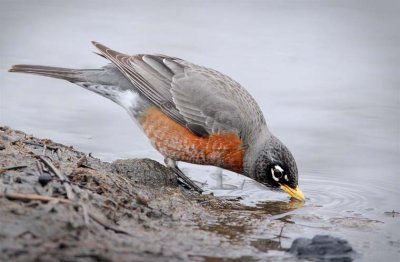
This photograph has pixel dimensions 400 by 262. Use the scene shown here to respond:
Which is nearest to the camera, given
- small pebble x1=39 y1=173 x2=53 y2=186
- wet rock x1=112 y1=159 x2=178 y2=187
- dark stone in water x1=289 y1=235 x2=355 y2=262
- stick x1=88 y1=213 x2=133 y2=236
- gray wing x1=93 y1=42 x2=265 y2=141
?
stick x1=88 y1=213 x2=133 y2=236

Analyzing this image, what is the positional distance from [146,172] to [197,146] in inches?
38.0

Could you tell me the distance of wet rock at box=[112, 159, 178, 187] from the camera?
7113mm

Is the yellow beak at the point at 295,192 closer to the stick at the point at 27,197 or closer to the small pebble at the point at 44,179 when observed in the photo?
the small pebble at the point at 44,179

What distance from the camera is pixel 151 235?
17.3 feet

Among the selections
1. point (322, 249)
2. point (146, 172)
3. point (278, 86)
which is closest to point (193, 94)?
point (146, 172)

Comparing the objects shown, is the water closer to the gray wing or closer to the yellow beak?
the yellow beak

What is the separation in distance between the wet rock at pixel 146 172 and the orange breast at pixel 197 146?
1.99 ft

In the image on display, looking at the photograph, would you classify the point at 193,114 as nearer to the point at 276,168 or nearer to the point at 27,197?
the point at 276,168

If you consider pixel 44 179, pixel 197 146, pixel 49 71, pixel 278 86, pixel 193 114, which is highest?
pixel 278 86

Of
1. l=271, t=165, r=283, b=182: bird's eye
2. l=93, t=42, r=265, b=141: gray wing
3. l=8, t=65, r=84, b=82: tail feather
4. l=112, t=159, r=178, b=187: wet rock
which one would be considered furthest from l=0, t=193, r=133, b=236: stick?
l=8, t=65, r=84, b=82: tail feather

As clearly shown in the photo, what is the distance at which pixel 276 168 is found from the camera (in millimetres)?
7871

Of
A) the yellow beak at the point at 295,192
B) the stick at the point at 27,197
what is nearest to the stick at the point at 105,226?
the stick at the point at 27,197

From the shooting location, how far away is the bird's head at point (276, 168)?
25.3 feet

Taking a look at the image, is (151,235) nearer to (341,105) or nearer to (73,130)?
(73,130)
